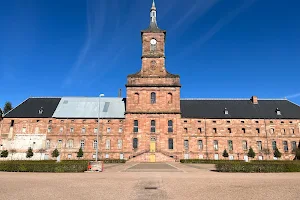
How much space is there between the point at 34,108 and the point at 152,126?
28557 mm

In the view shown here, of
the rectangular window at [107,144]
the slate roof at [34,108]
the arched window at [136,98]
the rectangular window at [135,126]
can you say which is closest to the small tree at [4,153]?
the slate roof at [34,108]

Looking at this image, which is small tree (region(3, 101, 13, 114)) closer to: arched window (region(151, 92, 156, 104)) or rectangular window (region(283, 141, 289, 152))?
arched window (region(151, 92, 156, 104))

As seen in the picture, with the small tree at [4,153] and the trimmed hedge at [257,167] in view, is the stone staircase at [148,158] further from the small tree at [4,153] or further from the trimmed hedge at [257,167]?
the small tree at [4,153]

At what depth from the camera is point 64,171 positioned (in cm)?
2219

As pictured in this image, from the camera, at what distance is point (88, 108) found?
179ft

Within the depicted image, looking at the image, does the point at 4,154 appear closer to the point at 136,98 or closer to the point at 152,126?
the point at 136,98

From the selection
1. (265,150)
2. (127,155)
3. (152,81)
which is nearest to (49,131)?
(127,155)

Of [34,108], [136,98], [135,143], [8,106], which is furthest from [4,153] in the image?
[136,98]

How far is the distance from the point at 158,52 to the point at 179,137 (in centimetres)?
2004

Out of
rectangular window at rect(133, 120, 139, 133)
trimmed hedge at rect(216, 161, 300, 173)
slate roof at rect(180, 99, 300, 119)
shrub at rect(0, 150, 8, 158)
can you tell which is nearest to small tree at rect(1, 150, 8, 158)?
shrub at rect(0, 150, 8, 158)

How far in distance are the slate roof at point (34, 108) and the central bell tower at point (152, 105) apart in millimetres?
19396

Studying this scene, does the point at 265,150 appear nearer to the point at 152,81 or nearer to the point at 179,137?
the point at 179,137

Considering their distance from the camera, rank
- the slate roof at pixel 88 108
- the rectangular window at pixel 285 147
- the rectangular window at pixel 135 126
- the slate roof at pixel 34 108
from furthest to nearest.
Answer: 1. the slate roof at pixel 88 108
2. the slate roof at pixel 34 108
3. the rectangular window at pixel 285 147
4. the rectangular window at pixel 135 126

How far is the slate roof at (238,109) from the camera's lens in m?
52.3
